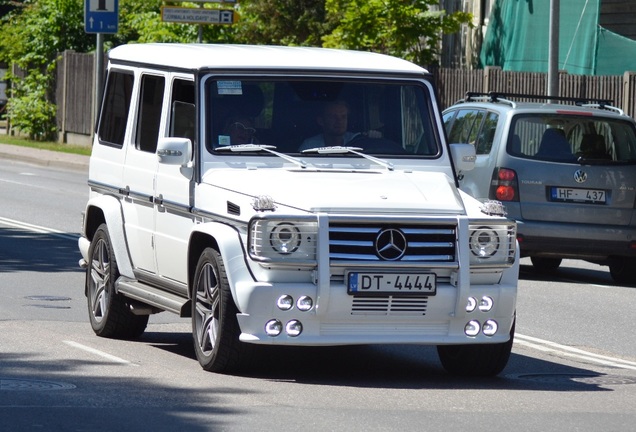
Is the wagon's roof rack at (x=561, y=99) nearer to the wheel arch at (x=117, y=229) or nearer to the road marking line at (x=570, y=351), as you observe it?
the road marking line at (x=570, y=351)

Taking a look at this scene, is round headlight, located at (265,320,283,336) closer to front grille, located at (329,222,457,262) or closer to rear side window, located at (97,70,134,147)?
front grille, located at (329,222,457,262)

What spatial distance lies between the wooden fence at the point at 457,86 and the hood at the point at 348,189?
1788cm

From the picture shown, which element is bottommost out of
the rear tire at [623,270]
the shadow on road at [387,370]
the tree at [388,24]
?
the rear tire at [623,270]

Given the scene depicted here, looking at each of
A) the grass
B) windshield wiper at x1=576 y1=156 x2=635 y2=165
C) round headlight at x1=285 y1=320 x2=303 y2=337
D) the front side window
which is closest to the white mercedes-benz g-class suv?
round headlight at x1=285 y1=320 x2=303 y2=337

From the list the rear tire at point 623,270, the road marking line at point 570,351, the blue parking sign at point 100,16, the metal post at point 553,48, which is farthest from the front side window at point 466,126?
the blue parking sign at point 100,16

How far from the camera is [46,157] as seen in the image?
36312mm

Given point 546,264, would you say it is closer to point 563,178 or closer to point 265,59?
point 563,178

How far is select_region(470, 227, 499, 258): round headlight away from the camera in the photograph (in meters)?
9.05

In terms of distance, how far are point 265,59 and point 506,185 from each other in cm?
603

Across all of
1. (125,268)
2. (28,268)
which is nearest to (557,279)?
(28,268)

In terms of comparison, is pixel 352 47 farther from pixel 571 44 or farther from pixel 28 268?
pixel 28 268

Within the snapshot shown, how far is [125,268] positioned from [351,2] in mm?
24357

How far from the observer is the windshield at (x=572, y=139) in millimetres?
15945

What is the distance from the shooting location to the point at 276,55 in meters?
10.3
